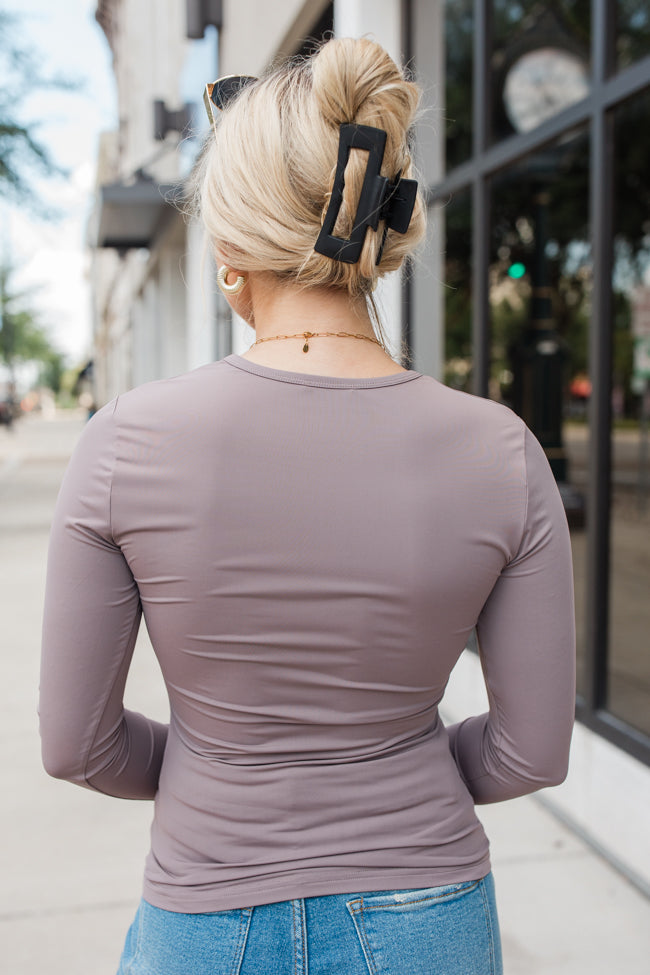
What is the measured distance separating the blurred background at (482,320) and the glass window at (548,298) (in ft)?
0.16

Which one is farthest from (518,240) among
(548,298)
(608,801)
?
(608,801)

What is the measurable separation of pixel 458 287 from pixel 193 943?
17.8 metres

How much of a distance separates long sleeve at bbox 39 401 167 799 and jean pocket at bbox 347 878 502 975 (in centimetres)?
36

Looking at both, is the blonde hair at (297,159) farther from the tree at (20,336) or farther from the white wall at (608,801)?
the tree at (20,336)

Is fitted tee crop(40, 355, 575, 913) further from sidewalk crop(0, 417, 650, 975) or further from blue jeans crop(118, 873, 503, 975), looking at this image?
sidewalk crop(0, 417, 650, 975)

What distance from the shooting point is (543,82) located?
30.7ft

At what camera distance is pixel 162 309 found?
47.2ft

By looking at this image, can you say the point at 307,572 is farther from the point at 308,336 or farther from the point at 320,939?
the point at 320,939

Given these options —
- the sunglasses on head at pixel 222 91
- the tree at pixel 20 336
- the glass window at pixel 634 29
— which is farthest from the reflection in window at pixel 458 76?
the tree at pixel 20 336

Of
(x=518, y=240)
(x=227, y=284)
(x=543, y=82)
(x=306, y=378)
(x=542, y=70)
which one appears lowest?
(x=306, y=378)

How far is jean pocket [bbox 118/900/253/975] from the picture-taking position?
3.40 ft

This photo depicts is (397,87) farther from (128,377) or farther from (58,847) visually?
(128,377)

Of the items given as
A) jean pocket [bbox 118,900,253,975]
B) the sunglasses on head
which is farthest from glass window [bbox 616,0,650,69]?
jean pocket [bbox 118,900,253,975]

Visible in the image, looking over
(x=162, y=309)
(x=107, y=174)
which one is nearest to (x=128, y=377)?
(x=162, y=309)
